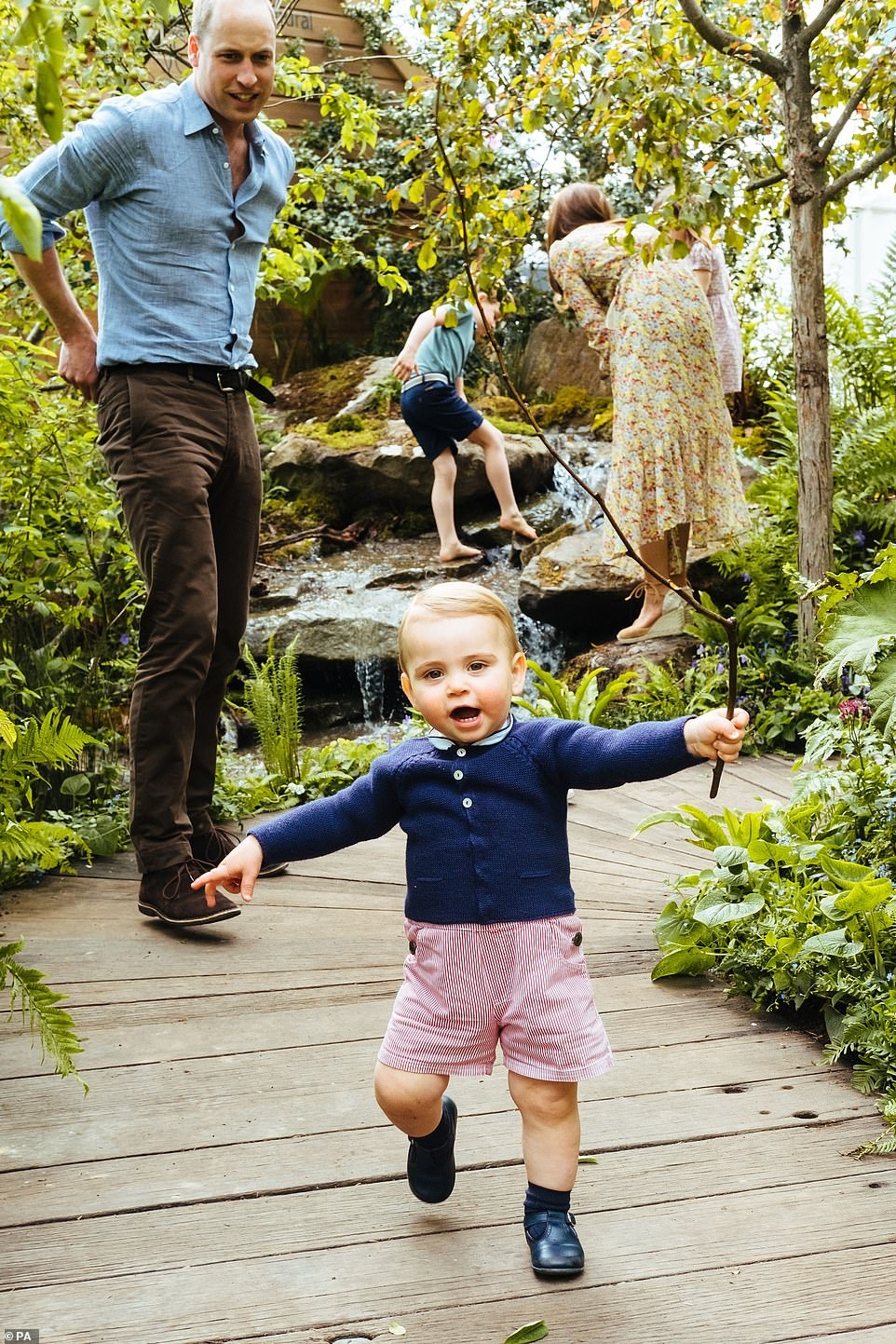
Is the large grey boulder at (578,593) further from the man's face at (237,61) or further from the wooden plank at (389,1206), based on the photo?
the wooden plank at (389,1206)

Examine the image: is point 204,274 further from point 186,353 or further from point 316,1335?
point 316,1335

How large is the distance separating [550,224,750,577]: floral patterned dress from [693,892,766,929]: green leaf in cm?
327

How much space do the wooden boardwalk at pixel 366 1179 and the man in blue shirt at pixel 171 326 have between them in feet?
1.74

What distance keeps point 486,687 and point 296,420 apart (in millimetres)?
8789

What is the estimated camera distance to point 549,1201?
186 centimetres

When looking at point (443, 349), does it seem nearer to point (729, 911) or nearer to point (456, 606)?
point (729, 911)

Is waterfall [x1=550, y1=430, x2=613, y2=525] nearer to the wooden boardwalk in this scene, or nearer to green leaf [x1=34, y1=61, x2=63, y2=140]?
the wooden boardwalk

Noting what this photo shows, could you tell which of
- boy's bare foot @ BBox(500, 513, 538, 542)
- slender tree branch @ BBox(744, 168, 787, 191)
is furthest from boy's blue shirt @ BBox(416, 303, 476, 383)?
slender tree branch @ BBox(744, 168, 787, 191)

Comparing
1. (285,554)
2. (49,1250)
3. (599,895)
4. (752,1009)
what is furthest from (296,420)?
(49,1250)

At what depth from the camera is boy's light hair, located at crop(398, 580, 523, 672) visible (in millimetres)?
1952

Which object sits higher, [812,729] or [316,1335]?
[812,729]

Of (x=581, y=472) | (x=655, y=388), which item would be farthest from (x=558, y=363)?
(x=655, y=388)

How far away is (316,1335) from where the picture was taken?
169cm

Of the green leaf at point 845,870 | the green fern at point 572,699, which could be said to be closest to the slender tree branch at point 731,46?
the green fern at point 572,699
